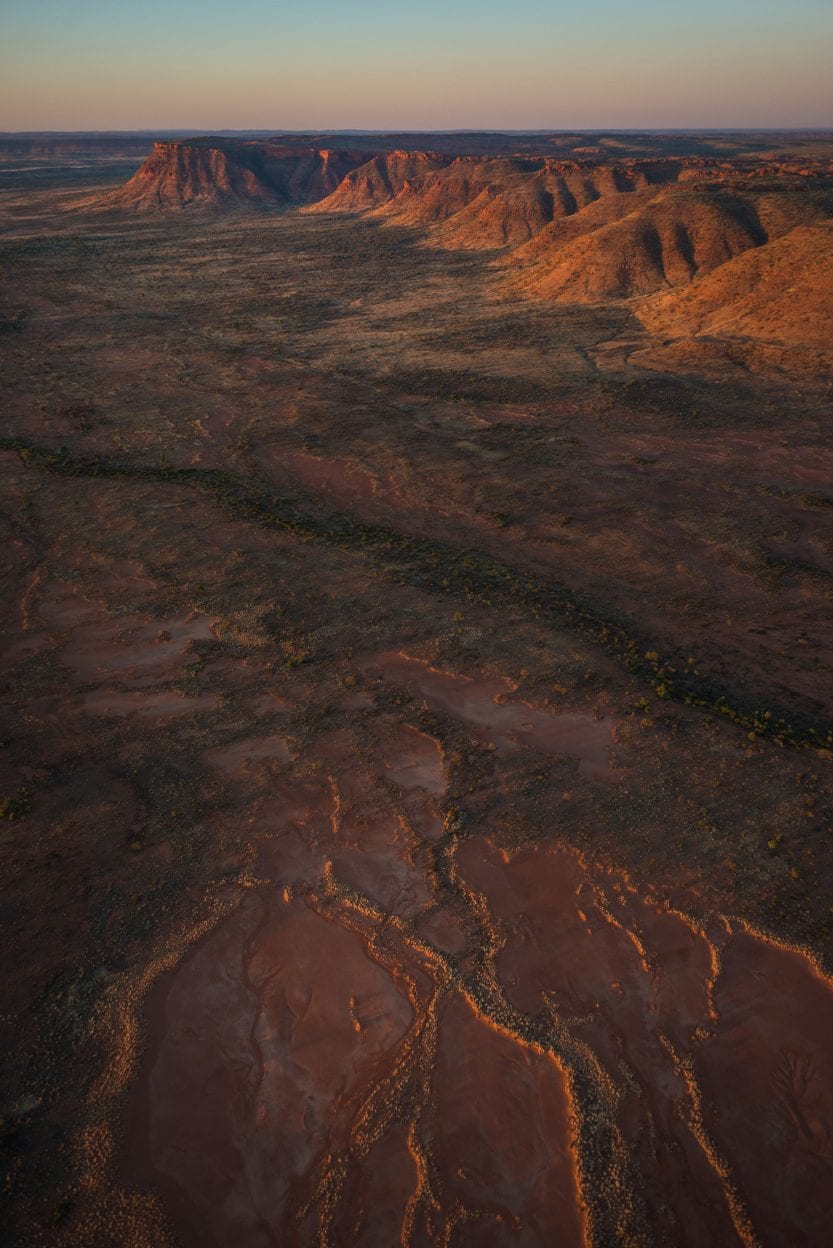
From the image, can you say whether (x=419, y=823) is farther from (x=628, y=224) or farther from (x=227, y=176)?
(x=227, y=176)

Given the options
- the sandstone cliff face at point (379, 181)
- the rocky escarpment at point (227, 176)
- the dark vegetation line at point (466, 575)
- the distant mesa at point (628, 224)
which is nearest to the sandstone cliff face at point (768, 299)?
the distant mesa at point (628, 224)

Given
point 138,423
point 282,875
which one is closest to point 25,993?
point 282,875

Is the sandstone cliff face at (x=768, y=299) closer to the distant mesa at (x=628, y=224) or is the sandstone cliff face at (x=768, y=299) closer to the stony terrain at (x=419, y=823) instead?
the distant mesa at (x=628, y=224)

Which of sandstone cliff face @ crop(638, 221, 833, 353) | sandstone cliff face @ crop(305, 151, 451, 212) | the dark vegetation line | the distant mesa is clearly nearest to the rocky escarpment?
the distant mesa

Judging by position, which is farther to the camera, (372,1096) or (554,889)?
(554,889)

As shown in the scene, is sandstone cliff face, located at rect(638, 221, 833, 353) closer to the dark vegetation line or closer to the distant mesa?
the distant mesa

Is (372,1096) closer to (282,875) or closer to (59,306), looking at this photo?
(282,875)
